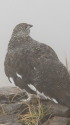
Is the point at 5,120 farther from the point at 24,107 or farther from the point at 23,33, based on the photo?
the point at 23,33

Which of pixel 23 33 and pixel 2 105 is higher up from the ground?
pixel 23 33

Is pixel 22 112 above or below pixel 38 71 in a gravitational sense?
below

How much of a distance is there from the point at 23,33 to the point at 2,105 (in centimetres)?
68

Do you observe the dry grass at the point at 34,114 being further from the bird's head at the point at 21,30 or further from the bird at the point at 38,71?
the bird's head at the point at 21,30

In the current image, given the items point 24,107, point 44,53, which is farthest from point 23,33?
point 24,107

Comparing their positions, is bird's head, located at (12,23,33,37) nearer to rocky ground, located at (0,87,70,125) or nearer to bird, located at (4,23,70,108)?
bird, located at (4,23,70,108)

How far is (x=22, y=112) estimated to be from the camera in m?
4.70

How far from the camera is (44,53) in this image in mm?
4582

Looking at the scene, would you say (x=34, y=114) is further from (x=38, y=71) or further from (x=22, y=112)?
(x=38, y=71)

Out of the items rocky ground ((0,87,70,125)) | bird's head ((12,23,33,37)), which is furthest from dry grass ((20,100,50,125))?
bird's head ((12,23,33,37))

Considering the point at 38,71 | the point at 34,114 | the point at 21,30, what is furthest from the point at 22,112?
the point at 21,30

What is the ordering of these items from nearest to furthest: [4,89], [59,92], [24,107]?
[59,92], [24,107], [4,89]

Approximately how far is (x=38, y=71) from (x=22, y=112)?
0.47m

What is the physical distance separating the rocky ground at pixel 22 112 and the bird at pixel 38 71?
107 mm
